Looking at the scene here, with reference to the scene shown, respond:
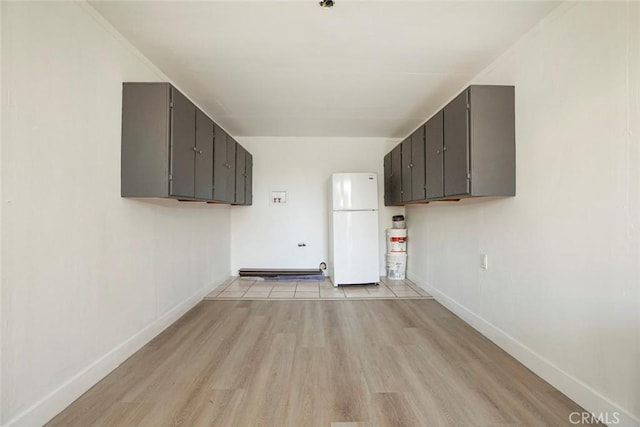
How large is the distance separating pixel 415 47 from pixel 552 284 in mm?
1896

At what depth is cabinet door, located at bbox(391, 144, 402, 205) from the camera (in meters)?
3.54

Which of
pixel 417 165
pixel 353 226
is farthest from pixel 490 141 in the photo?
pixel 353 226

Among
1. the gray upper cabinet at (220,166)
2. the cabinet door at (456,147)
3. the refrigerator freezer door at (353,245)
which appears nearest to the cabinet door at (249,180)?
the gray upper cabinet at (220,166)

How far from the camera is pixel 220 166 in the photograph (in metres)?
2.96

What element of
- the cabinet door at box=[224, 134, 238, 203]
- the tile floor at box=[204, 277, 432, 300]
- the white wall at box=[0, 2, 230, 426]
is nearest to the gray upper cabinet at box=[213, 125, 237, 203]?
the cabinet door at box=[224, 134, 238, 203]

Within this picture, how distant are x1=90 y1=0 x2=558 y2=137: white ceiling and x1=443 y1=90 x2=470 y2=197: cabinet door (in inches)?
17.0

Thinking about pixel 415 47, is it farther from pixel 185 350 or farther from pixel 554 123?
pixel 185 350

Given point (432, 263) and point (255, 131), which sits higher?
point (255, 131)

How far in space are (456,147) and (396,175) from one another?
155cm

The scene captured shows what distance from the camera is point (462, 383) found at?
1712 mm

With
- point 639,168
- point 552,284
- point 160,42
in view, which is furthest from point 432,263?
point 160,42

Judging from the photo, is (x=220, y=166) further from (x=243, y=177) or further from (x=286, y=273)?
(x=286, y=273)

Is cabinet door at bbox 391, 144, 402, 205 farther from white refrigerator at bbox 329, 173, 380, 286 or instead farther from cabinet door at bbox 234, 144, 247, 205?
cabinet door at bbox 234, 144, 247, 205

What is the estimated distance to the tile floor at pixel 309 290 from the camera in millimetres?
3463
